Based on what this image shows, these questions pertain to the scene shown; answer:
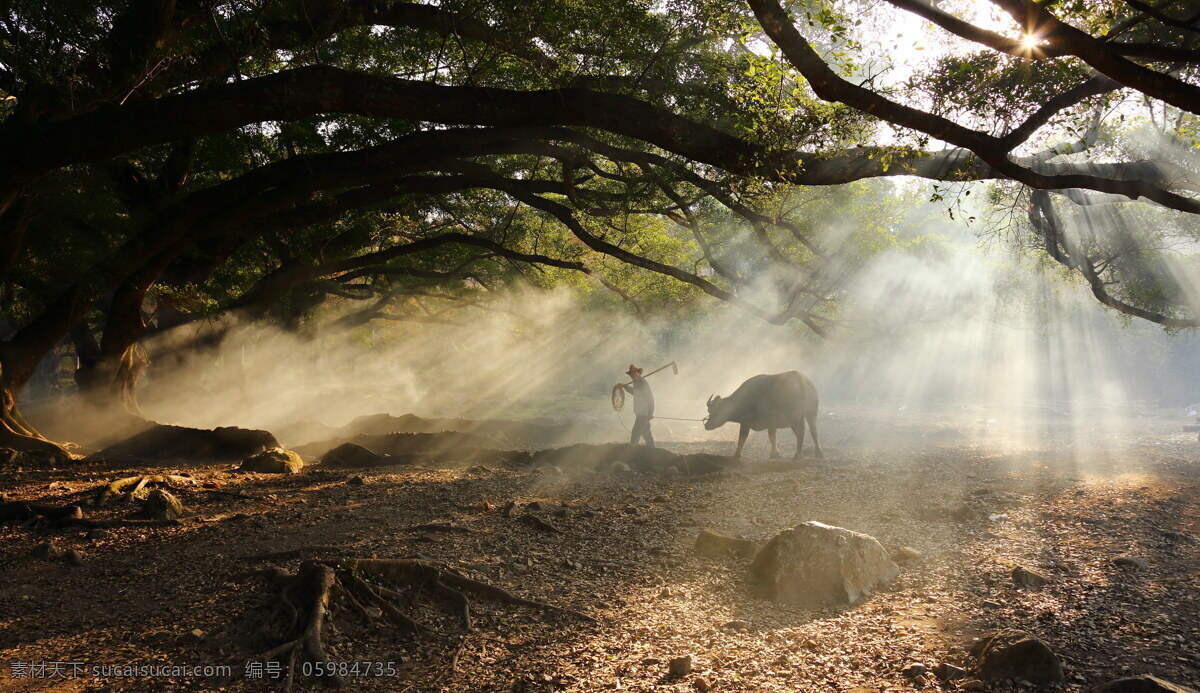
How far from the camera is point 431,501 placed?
338 inches

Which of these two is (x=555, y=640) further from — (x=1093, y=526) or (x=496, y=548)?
(x=1093, y=526)

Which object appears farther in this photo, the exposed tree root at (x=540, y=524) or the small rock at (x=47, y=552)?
the exposed tree root at (x=540, y=524)

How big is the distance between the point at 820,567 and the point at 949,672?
1.52 meters

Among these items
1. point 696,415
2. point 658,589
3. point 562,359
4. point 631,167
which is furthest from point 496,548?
point 562,359

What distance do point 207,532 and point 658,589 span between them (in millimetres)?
4623

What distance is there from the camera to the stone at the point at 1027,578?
5.53 meters

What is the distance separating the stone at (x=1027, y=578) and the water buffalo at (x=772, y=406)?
28.4 feet

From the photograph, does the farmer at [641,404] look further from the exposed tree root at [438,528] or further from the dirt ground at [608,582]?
the exposed tree root at [438,528]

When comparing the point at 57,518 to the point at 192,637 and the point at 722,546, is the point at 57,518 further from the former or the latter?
the point at 722,546

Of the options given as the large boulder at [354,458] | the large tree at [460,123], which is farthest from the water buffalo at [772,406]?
the large boulder at [354,458]

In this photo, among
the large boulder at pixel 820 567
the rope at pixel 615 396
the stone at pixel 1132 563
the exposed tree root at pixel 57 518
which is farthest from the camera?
the rope at pixel 615 396

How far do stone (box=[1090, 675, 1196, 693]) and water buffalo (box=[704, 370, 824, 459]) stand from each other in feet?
35.4

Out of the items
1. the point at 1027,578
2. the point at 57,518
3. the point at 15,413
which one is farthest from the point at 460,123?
the point at 15,413

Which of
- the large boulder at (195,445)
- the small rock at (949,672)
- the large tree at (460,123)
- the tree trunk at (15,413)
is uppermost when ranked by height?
the large tree at (460,123)
